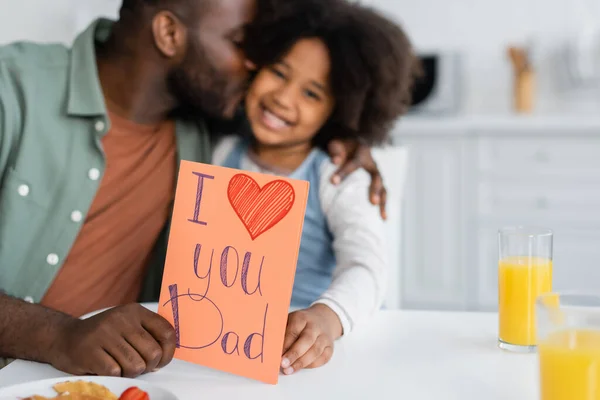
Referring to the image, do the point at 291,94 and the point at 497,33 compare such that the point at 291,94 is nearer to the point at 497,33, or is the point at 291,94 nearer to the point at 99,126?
the point at 99,126

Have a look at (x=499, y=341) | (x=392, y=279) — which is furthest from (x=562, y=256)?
(x=499, y=341)

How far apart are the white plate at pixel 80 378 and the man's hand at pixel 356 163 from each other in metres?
0.59

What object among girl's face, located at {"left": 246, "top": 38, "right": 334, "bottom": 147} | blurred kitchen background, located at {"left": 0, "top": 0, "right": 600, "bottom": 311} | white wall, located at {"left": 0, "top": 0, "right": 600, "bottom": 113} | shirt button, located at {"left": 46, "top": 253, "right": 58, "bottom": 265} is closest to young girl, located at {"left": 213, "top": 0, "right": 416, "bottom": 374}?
girl's face, located at {"left": 246, "top": 38, "right": 334, "bottom": 147}

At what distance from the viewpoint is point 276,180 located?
668 mm

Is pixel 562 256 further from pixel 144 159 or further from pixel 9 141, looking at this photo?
pixel 9 141

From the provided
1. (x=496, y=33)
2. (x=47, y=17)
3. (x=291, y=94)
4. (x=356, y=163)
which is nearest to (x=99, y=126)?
(x=291, y=94)

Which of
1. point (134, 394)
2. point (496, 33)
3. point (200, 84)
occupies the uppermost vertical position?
point (496, 33)

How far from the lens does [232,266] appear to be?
68 cm

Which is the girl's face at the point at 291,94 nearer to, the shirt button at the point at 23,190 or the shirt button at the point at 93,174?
the shirt button at the point at 93,174

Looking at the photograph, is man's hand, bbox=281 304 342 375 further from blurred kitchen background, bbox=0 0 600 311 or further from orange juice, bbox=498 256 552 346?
blurred kitchen background, bbox=0 0 600 311

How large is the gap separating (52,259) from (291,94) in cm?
47

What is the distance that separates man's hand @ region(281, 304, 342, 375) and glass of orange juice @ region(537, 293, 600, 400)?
0.24 metres

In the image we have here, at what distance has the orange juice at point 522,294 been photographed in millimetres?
779

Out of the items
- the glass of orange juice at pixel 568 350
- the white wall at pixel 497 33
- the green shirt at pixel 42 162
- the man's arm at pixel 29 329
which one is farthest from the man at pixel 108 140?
the white wall at pixel 497 33
